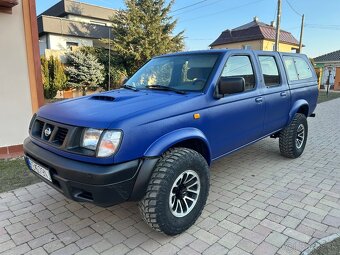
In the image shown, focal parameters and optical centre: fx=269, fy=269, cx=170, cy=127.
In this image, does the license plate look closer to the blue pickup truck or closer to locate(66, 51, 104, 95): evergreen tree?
the blue pickup truck

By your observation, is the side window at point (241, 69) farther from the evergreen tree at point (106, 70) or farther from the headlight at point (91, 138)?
the evergreen tree at point (106, 70)

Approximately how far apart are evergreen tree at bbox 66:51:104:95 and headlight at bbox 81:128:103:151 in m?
16.7

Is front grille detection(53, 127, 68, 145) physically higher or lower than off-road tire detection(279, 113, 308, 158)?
higher

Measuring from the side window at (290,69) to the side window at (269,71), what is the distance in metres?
0.40

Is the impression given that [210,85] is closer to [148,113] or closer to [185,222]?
[148,113]

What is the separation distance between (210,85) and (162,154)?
3.44 ft

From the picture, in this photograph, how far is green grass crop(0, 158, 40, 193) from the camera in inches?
155

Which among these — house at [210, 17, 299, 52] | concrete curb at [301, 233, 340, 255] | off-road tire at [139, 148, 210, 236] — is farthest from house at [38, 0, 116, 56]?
concrete curb at [301, 233, 340, 255]

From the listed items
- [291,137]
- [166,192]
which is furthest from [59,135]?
[291,137]

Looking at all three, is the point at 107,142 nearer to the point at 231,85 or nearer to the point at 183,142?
the point at 183,142

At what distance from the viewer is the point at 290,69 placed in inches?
189

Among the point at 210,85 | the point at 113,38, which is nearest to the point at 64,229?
the point at 210,85

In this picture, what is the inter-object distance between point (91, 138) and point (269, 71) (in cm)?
310

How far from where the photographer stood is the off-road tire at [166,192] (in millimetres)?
2439
